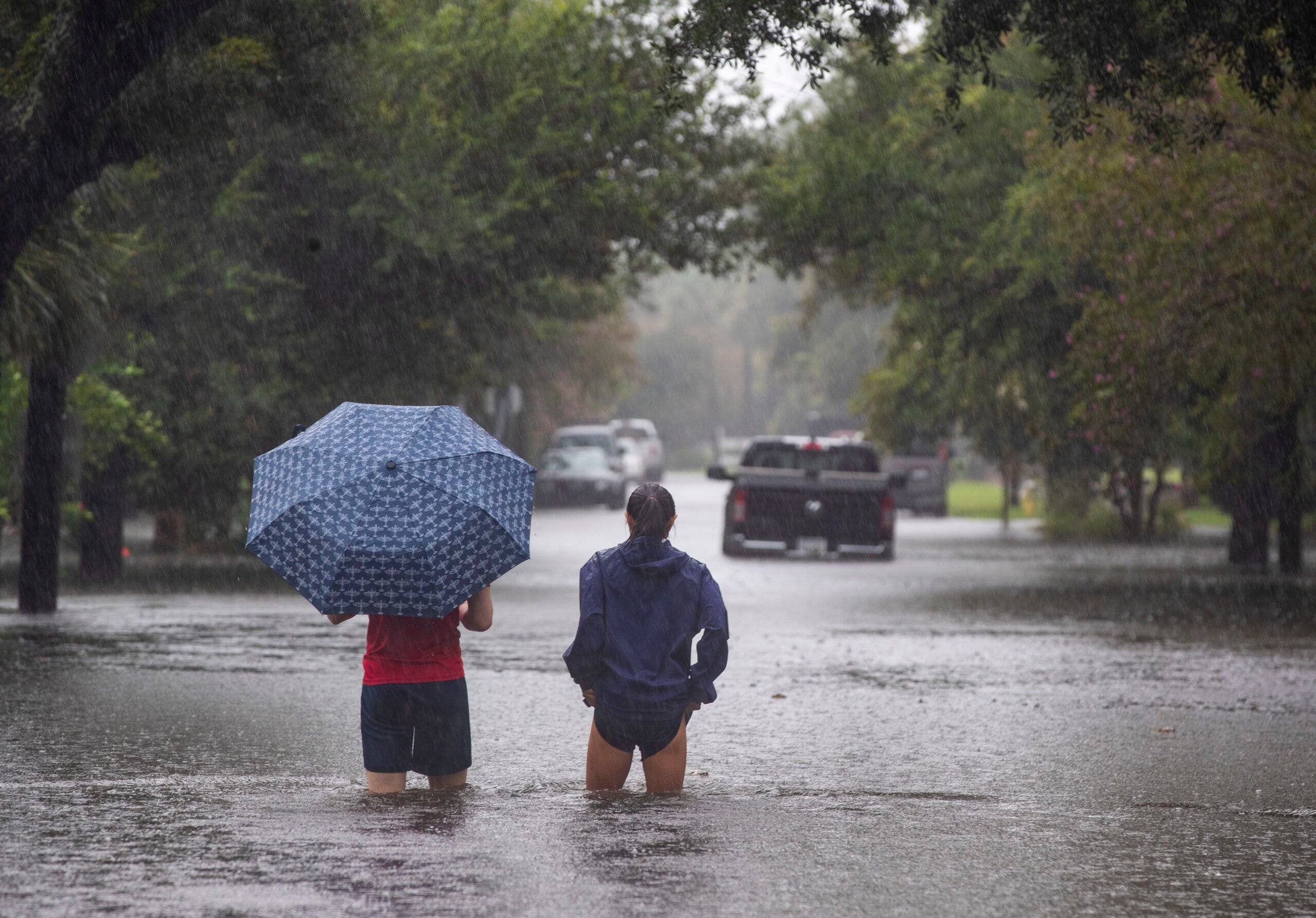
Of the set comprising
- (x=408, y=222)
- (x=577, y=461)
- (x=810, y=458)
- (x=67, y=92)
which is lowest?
(x=810, y=458)

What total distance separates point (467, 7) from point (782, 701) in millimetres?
15942

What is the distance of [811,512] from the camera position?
26688mm

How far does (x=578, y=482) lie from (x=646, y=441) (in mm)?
21212

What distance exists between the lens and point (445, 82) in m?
24.2

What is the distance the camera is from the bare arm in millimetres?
6766

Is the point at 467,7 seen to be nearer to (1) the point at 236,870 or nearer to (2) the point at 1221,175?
(2) the point at 1221,175

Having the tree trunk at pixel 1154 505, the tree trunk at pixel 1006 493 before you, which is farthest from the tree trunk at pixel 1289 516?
the tree trunk at pixel 1006 493

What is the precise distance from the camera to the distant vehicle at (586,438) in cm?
4997

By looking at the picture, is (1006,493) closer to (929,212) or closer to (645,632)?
(929,212)

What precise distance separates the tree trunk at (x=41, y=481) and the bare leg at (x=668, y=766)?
35.4ft

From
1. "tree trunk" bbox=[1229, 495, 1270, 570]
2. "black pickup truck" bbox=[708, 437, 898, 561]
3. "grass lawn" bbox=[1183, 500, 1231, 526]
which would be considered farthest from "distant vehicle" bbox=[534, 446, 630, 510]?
"tree trunk" bbox=[1229, 495, 1270, 570]

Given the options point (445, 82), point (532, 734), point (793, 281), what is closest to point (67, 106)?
point (532, 734)

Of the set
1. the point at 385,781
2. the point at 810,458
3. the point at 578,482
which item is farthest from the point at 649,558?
the point at 578,482

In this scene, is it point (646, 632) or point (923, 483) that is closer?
point (646, 632)
